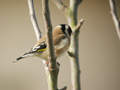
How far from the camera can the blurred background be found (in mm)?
2688

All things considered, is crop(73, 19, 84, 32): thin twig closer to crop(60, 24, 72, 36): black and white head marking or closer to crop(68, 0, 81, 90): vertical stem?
crop(68, 0, 81, 90): vertical stem

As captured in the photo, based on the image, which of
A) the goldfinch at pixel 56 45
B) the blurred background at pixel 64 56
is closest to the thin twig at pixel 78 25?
the goldfinch at pixel 56 45

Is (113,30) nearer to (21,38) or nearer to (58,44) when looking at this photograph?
(21,38)

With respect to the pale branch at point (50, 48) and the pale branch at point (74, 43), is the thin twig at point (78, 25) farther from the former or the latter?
the pale branch at point (50, 48)

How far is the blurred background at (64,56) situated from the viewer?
2.69m

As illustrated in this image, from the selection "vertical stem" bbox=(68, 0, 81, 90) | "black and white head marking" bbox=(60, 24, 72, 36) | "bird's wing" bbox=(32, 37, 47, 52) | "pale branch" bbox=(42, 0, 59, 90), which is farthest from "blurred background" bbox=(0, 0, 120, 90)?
"pale branch" bbox=(42, 0, 59, 90)

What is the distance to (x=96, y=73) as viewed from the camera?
287 centimetres

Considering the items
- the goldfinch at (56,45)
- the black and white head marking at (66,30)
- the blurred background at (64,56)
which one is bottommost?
the blurred background at (64,56)

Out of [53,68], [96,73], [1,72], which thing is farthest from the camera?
[96,73]

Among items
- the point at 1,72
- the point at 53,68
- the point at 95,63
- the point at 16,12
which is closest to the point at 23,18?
the point at 16,12

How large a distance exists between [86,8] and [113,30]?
34cm

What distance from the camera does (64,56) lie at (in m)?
2.80

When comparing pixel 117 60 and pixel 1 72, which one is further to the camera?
pixel 117 60

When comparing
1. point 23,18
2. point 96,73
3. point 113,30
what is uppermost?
point 23,18
